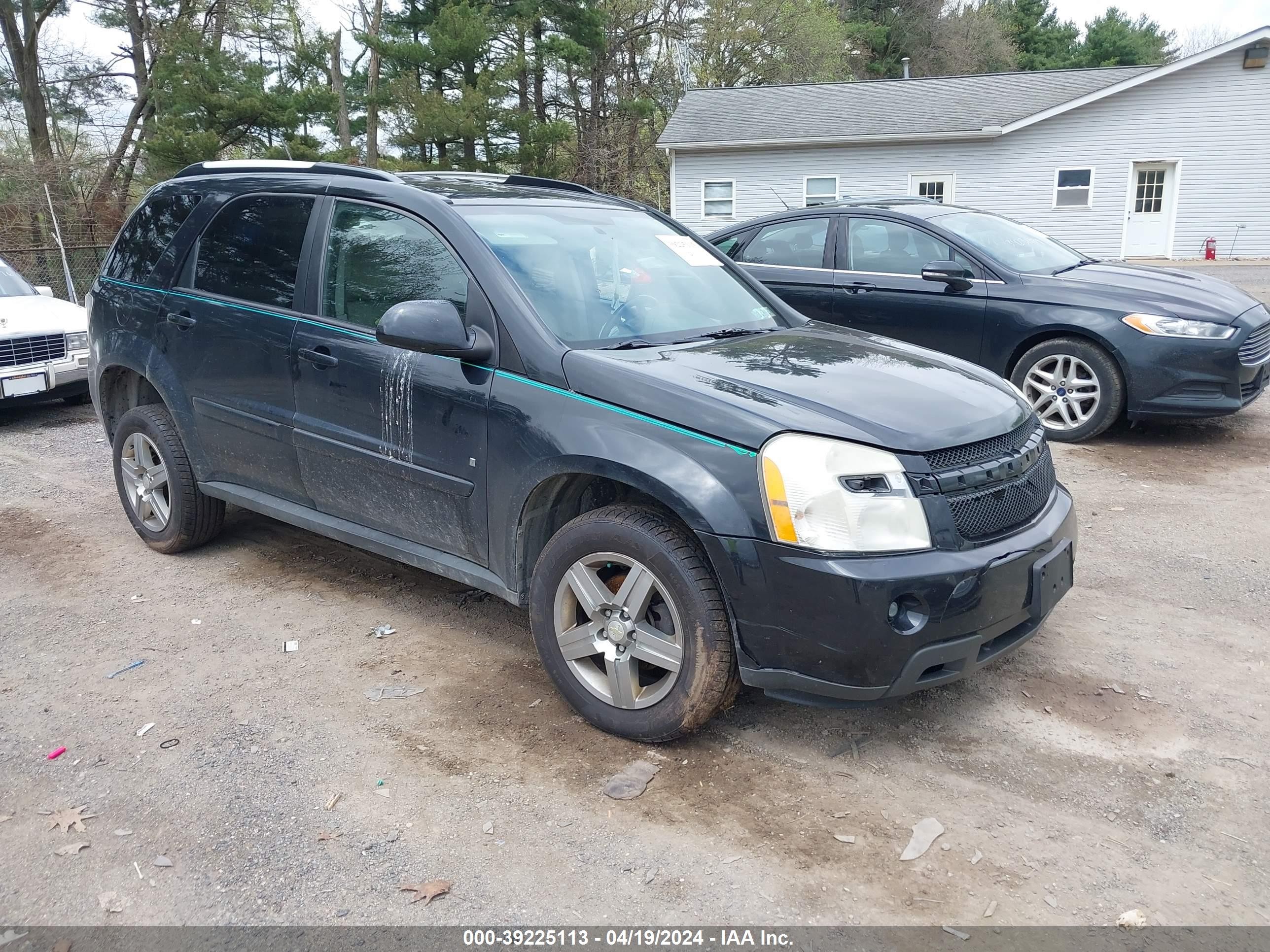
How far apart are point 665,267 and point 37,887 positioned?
121 inches

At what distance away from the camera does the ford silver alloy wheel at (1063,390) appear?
6.97 metres

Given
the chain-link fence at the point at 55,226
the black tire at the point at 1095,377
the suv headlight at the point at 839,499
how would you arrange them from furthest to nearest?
the chain-link fence at the point at 55,226 < the black tire at the point at 1095,377 < the suv headlight at the point at 839,499

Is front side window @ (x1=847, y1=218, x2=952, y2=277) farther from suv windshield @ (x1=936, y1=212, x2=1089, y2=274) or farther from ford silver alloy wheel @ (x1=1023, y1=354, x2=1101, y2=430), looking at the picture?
ford silver alloy wheel @ (x1=1023, y1=354, x2=1101, y2=430)

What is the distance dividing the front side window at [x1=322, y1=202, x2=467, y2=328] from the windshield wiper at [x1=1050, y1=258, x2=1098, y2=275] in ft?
17.1

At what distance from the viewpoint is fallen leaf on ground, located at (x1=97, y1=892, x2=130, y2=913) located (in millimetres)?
2576

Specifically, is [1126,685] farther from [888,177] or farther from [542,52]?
[542,52]

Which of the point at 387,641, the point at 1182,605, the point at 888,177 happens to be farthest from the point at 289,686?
the point at 888,177

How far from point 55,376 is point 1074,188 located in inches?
898

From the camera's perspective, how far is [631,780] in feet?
10.3

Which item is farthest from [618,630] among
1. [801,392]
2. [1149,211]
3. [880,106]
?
[1149,211]

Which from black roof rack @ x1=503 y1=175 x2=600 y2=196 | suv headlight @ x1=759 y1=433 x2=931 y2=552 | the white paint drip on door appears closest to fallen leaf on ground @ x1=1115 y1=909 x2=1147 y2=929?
suv headlight @ x1=759 y1=433 x2=931 y2=552

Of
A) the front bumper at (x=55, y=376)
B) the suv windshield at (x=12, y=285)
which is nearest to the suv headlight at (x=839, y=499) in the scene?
the front bumper at (x=55, y=376)

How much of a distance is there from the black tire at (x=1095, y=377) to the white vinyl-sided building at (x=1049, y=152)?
16302 mm

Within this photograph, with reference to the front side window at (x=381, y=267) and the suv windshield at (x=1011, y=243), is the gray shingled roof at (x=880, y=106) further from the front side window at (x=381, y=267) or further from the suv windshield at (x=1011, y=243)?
the front side window at (x=381, y=267)
